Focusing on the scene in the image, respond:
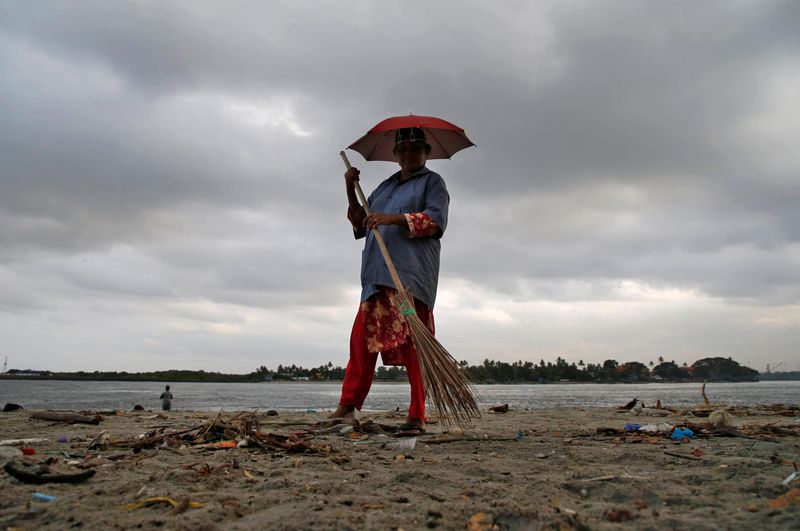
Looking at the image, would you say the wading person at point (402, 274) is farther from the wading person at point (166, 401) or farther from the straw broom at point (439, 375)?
the wading person at point (166, 401)

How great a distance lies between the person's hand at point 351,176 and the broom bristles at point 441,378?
1.39 metres

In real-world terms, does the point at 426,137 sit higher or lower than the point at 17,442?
higher

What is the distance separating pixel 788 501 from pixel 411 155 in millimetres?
3547

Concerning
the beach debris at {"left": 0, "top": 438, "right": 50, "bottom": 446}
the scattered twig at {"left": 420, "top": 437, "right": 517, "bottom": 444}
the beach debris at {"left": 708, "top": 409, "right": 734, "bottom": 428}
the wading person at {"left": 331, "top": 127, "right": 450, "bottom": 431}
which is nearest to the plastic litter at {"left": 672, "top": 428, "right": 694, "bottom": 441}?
the beach debris at {"left": 708, "top": 409, "right": 734, "bottom": 428}

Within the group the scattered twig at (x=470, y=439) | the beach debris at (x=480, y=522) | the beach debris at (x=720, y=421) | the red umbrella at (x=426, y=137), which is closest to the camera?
the beach debris at (x=480, y=522)

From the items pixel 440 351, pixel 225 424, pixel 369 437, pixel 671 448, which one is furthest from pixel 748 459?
pixel 225 424

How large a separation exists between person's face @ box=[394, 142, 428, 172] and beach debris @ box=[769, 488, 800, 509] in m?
3.48

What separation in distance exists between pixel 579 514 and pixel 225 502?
121cm

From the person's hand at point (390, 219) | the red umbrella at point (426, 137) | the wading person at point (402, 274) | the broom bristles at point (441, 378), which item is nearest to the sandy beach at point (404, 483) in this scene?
the broom bristles at point (441, 378)

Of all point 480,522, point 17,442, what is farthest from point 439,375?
point 17,442

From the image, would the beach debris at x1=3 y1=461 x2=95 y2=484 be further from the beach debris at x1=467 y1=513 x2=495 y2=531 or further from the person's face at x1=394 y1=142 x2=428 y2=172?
the person's face at x1=394 y1=142 x2=428 y2=172

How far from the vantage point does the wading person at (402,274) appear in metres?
4.06

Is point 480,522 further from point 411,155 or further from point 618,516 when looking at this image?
point 411,155

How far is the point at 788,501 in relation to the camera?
1.61 metres
